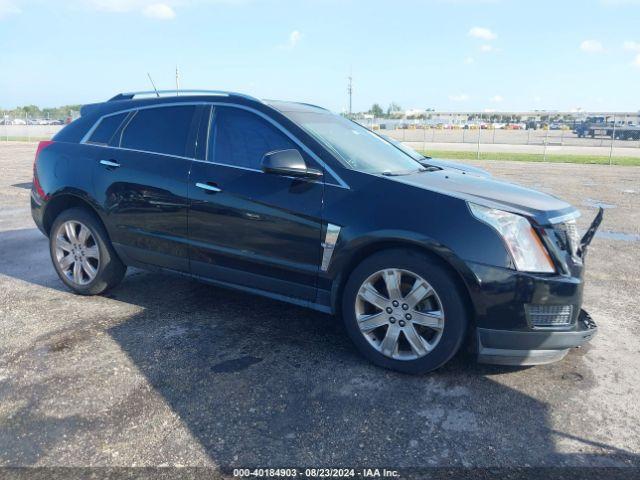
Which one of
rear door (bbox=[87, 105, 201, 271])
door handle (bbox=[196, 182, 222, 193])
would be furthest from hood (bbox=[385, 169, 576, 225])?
rear door (bbox=[87, 105, 201, 271])

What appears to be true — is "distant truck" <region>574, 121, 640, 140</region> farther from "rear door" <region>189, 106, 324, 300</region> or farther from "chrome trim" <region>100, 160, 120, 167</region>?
"chrome trim" <region>100, 160, 120, 167</region>

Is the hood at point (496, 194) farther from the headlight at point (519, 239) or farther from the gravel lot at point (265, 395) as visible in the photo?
the gravel lot at point (265, 395)

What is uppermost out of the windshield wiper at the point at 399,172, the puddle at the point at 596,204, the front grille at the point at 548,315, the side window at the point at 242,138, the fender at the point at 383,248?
the side window at the point at 242,138

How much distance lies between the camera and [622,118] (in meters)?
52.8

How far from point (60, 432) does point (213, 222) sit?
1.77 meters

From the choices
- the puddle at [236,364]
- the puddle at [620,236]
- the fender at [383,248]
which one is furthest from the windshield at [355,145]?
the puddle at [620,236]

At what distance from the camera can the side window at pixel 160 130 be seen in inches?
172

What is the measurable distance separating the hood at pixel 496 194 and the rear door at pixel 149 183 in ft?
5.77

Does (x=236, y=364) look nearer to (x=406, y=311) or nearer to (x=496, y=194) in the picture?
(x=406, y=311)

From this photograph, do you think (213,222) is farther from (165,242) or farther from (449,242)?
(449,242)

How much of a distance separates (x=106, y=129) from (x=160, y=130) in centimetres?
68

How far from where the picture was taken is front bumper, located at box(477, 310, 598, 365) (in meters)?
3.16

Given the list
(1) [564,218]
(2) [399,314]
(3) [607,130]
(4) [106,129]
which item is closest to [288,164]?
(2) [399,314]

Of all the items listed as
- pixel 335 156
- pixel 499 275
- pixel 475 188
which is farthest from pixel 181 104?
pixel 499 275
